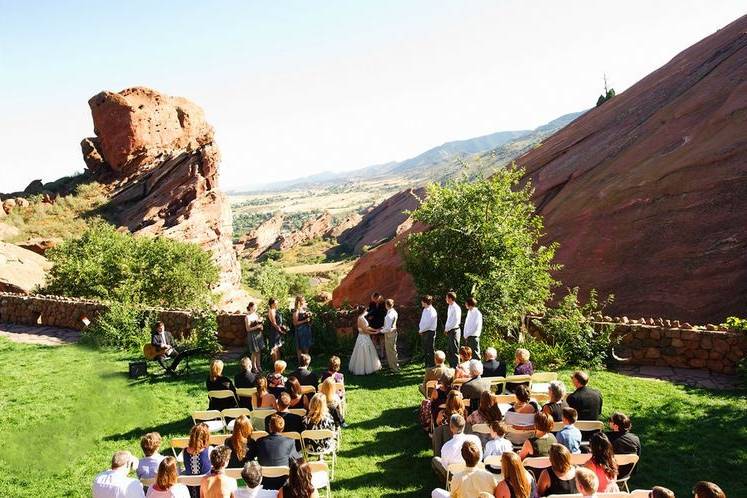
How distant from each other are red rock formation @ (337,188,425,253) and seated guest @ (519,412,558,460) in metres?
59.0

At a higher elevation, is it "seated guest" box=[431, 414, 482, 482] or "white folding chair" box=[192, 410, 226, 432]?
"white folding chair" box=[192, 410, 226, 432]

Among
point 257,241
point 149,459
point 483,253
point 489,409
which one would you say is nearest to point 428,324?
point 483,253

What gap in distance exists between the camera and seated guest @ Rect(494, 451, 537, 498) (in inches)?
200

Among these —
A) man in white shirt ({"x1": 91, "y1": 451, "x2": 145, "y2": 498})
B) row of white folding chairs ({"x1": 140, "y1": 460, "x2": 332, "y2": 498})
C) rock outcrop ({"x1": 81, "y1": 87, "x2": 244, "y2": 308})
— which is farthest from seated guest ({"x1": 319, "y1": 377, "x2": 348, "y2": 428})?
rock outcrop ({"x1": 81, "y1": 87, "x2": 244, "y2": 308})

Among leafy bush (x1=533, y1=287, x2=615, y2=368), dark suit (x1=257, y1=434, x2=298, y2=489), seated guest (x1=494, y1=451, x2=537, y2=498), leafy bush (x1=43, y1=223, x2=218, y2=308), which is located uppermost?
leafy bush (x1=43, y1=223, x2=218, y2=308)

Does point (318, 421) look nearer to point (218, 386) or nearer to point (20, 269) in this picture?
point (218, 386)

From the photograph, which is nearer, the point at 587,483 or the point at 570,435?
the point at 587,483

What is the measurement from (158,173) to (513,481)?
46637mm

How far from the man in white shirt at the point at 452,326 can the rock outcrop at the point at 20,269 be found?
21.8 metres

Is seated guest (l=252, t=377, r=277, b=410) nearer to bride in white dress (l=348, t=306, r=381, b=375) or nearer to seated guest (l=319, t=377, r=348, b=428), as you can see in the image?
seated guest (l=319, t=377, r=348, b=428)

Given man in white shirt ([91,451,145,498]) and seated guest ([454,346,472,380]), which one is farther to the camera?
seated guest ([454,346,472,380])

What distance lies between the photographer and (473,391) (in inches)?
324

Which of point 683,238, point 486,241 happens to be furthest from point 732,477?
point 683,238

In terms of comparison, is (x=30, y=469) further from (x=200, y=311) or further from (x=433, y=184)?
(x=433, y=184)
